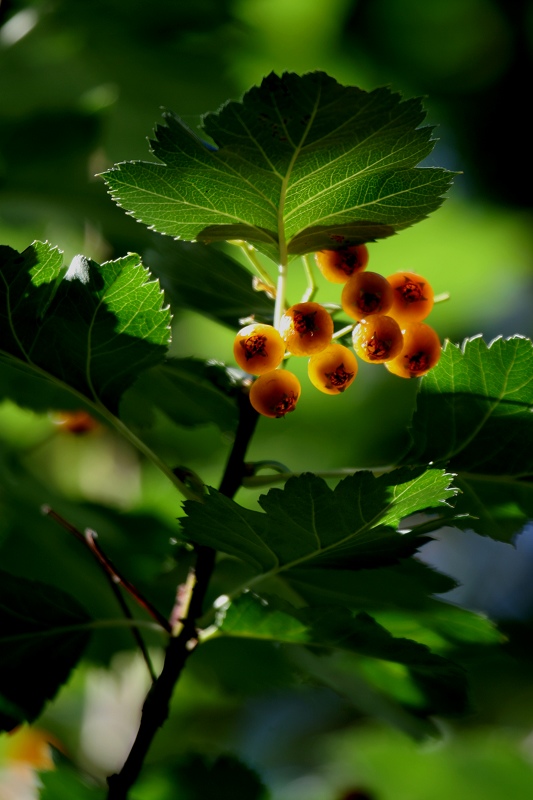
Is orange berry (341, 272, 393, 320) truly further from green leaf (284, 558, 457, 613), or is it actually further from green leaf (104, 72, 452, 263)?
green leaf (284, 558, 457, 613)

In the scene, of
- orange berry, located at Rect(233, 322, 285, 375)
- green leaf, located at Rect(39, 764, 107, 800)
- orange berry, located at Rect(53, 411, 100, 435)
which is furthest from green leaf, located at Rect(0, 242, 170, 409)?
orange berry, located at Rect(53, 411, 100, 435)

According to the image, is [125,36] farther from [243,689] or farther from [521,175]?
[521,175]

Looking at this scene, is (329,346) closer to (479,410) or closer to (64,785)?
(479,410)

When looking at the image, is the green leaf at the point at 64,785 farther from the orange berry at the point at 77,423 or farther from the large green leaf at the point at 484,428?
the orange berry at the point at 77,423

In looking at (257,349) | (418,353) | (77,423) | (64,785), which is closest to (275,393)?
(257,349)

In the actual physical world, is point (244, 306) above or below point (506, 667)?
below

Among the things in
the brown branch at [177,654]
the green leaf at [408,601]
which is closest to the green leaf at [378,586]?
the green leaf at [408,601]

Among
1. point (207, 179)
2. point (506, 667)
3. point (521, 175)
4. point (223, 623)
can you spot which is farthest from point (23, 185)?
point (521, 175)
